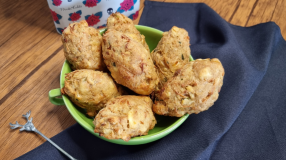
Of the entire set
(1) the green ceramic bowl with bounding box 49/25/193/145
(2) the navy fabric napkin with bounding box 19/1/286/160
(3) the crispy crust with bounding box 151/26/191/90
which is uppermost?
(3) the crispy crust with bounding box 151/26/191/90

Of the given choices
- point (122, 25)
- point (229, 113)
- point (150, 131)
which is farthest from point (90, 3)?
point (229, 113)

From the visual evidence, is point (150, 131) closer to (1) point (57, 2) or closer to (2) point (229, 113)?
(2) point (229, 113)

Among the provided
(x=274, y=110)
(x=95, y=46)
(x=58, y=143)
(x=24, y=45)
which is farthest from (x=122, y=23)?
(x=274, y=110)

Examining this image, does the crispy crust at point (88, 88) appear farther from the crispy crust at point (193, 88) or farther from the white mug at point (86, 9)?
the white mug at point (86, 9)

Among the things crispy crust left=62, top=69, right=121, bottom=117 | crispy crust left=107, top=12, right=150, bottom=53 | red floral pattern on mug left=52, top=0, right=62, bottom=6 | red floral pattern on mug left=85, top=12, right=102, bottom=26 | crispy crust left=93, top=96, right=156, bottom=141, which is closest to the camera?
crispy crust left=93, top=96, right=156, bottom=141

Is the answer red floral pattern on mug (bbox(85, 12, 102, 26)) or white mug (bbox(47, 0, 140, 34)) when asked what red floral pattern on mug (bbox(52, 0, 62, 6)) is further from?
red floral pattern on mug (bbox(85, 12, 102, 26))

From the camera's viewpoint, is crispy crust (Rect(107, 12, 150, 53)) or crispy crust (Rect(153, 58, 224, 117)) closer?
crispy crust (Rect(153, 58, 224, 117))

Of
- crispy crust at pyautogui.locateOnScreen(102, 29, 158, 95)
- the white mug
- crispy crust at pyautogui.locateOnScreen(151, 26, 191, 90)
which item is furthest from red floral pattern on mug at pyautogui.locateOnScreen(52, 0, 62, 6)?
crispy crust at pyautogui.locateOnScreen(151, 26, 191, 90)

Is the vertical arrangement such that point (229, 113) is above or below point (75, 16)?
below
